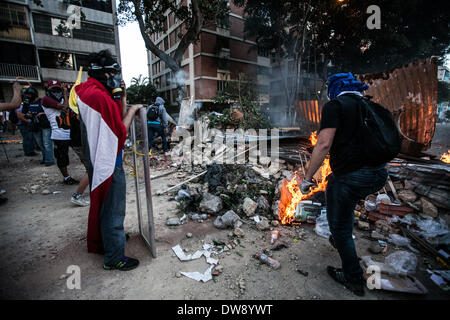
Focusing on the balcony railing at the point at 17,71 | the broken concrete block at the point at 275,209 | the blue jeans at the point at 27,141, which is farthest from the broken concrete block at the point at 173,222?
the balcony railing at the point at 17,71

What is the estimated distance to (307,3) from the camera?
11.8m

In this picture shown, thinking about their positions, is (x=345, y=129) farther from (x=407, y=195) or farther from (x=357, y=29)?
(x=357, y=29)

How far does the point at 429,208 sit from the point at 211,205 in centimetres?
332

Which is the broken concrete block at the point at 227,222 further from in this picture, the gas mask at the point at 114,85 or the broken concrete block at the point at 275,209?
the gas mask at the point at 114,85

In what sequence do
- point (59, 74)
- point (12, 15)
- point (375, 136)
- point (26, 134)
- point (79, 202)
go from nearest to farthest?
point (375, 136)
point (79, 202)
point (26, 134)
point (12, 15)
point (59, 74)

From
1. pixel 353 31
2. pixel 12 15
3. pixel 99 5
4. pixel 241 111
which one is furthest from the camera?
pixel 99 5

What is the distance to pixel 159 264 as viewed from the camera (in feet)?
7.20

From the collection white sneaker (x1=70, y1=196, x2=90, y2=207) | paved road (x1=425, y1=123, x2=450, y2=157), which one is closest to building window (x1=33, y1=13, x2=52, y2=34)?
white sneaker (x1=70, y1=196, x2=90, y2=207)

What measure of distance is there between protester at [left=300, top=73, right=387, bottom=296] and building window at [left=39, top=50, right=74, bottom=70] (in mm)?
22709

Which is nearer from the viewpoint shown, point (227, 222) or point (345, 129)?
point (345, 129)

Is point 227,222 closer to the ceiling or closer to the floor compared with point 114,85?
closer to the floor

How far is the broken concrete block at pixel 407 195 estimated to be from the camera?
317 cm

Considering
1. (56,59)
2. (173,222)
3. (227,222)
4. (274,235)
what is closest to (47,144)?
(173,222)
